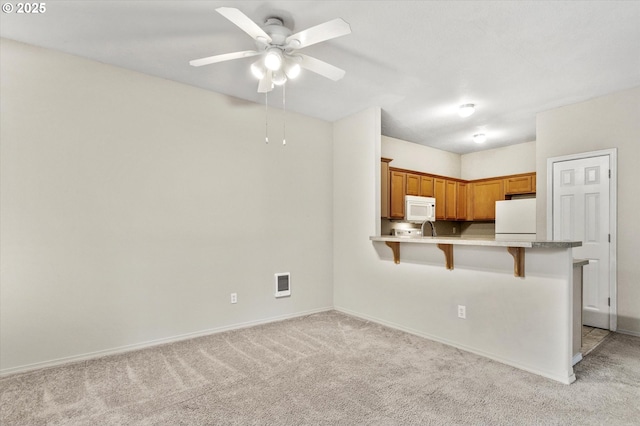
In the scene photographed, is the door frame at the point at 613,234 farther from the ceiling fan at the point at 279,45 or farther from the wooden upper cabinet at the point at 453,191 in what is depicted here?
the ceiling fan at the point at 279,45

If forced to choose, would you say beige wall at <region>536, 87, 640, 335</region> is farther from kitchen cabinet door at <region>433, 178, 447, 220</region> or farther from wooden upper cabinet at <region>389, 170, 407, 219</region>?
wooden upper cabinet at <region>389, 170, 407, 219</region>

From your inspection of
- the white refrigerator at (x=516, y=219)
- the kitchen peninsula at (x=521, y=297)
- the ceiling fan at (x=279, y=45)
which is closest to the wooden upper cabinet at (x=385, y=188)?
the kitchen peninsula at (x=521, y=297)

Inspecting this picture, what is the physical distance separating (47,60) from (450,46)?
3.50 meters

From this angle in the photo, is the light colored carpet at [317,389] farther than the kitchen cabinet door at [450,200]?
No

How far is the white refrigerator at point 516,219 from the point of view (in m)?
4.95

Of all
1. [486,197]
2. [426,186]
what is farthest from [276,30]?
[486,197]

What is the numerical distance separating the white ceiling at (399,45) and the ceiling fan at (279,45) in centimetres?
15

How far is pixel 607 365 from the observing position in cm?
273

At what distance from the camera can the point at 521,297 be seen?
2.71 metres

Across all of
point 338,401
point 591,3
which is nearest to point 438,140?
point 591,3

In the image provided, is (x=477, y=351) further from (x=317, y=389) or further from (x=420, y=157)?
(x=420, y=157)

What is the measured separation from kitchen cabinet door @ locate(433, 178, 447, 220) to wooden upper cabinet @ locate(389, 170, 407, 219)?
919 mm

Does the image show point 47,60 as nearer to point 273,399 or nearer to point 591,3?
point 273,399

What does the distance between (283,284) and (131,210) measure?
1980 mm
